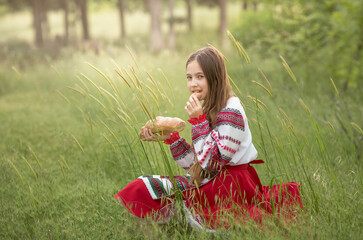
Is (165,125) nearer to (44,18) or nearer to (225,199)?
(225,199)

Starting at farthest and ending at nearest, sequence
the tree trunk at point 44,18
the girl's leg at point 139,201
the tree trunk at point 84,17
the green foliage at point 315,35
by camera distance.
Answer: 1. the tree trunk at point 44,18
2. the tree trunk at point 84,17
3. the green foliage at point 315,35
4. the girl's leg at point 139,201

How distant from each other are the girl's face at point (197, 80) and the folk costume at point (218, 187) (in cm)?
18

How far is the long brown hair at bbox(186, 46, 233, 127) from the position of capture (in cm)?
239

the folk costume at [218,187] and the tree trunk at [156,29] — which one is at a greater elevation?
the tree trunk at [156,29]

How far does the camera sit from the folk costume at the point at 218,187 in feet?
7.48

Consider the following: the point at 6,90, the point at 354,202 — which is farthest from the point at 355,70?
the point at 6,90

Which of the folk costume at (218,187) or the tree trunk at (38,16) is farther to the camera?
the tree trunk at (38,16)

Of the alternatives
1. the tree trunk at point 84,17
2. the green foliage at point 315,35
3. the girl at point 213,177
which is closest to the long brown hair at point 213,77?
the girl at point 213,177

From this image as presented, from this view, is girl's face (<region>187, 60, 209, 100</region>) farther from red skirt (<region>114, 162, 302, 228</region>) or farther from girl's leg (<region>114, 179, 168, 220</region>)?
girl's leg (<region>114, 179, 168, 220</region>)

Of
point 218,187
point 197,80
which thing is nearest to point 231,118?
point 197,80

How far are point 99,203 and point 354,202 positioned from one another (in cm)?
186

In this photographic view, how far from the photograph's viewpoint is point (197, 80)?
7.99 feet

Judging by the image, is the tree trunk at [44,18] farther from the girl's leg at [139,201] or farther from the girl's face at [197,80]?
the girl's leg at [139,201]

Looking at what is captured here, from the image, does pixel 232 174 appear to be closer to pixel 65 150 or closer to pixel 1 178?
pixel 1 178
